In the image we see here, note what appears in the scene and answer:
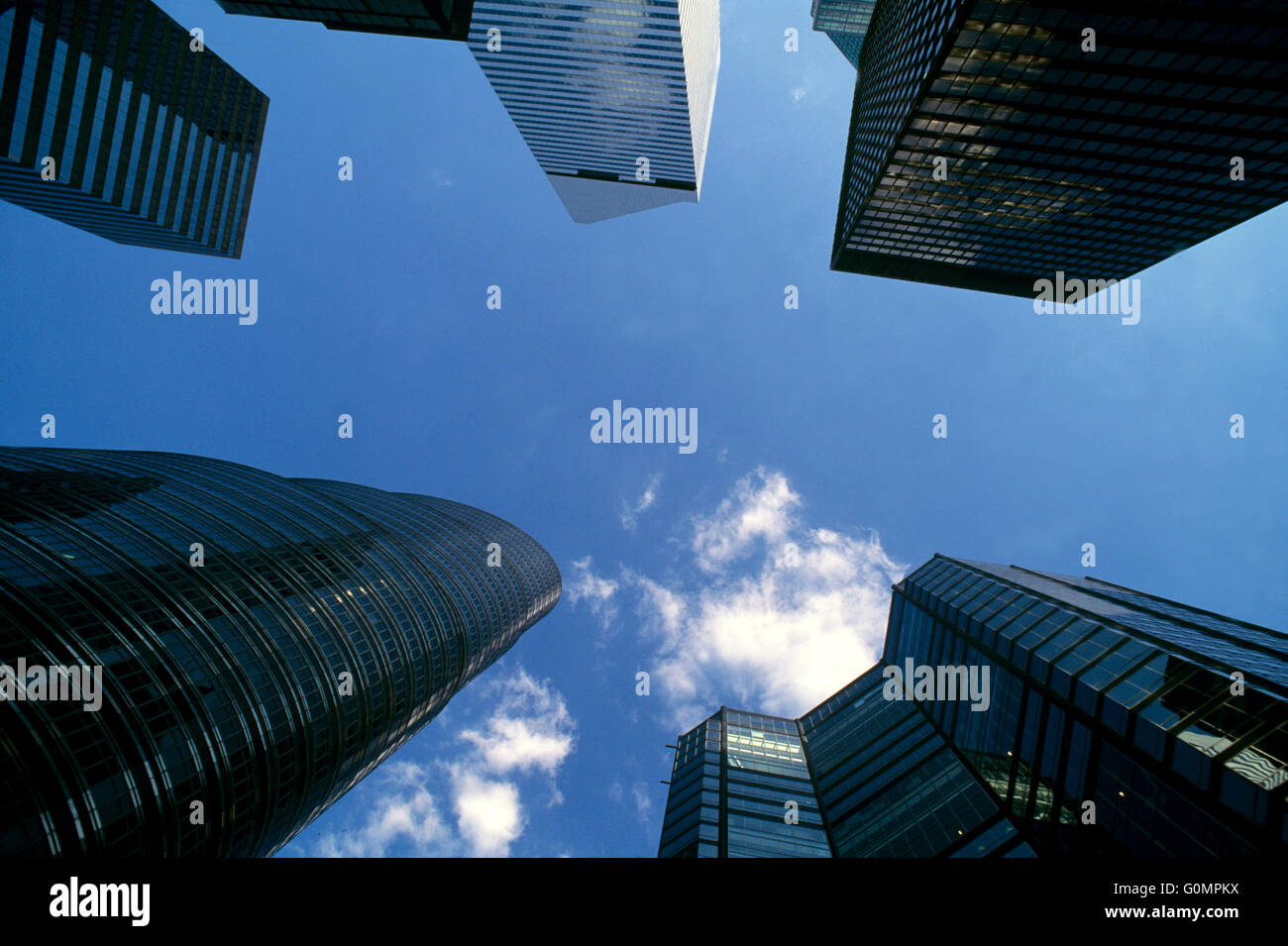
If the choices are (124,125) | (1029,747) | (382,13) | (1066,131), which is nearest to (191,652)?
(382,13)

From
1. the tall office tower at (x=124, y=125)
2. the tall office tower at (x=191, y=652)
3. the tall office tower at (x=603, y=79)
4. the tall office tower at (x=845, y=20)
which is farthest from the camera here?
the tall office tower at (x=845, y=20)

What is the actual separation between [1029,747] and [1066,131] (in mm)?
47492

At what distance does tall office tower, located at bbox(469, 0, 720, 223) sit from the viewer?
2613 inches

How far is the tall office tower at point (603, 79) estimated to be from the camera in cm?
6638

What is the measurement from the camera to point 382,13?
39.5 metres

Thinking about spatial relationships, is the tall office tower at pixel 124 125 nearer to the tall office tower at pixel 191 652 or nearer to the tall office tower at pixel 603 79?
the tall office tower at pixel 191 652

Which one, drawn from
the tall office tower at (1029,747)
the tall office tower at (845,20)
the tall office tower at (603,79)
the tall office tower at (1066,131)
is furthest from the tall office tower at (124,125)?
the tall office tower at (845,20)

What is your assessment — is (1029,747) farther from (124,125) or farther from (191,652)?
(124,125)

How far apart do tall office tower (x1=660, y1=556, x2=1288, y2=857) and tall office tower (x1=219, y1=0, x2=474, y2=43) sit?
188 feet

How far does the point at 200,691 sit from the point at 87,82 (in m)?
66.0

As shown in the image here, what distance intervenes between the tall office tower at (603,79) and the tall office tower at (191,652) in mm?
66301

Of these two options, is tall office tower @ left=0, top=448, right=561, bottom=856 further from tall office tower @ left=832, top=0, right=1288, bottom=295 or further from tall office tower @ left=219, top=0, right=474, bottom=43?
tall office tower @ left=832, top=0, right=1288, bottom=295

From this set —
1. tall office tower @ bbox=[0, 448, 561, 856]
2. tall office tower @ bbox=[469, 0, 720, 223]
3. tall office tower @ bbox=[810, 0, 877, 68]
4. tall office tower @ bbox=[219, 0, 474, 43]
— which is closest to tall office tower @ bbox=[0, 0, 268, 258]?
tall office tower @ bbox=[219, 0, 474, 43]
